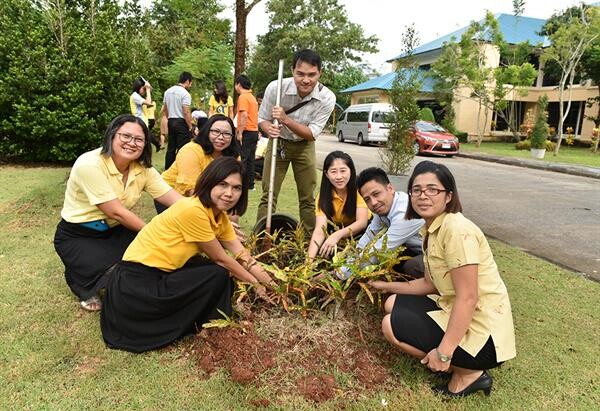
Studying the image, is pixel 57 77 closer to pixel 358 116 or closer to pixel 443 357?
pixel 443 357

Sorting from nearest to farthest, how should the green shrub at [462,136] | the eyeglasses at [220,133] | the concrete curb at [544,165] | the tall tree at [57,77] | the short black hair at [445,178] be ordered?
the short black hair at [445,178] → the eyeglasses at [220,133] → the tall tree at [57,77] → the concrete curb at [544,165] → the green shrub at [462,136]

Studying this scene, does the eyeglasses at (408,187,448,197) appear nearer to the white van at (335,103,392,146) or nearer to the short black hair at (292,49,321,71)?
the short black hair at (292,49,321,71)

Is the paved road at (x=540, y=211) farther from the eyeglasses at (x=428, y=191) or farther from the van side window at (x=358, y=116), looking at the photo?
the van side window at (x=358, y=116)

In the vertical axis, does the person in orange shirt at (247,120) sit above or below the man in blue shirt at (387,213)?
above

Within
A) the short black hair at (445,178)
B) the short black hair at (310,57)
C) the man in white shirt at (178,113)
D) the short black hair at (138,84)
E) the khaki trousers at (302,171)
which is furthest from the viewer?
the short black hair at (138,84)

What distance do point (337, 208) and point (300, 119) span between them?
980 mm

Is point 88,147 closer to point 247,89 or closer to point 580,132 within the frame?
point 247,89

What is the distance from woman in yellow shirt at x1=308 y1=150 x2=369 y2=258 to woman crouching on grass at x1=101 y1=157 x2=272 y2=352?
0.66m

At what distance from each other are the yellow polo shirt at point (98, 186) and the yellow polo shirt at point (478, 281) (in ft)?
6.71

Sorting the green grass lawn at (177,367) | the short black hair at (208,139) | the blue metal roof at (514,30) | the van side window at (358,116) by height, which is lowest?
the green grass lawn at (177,367)

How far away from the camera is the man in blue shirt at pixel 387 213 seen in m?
2.91

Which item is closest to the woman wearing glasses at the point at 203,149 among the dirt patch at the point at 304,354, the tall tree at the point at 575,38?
the dirt patch at the point at 304,354

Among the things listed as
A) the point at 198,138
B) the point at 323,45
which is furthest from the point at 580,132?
the point at 198,138

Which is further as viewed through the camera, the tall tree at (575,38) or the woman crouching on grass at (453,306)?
the tall tree at (575,38)
